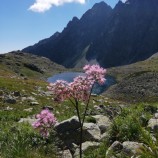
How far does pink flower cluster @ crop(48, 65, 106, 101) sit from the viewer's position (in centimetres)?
1001

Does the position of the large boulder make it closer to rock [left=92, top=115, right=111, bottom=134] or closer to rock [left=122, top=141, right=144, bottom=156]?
rock [left=92, top=115, right=111, bottom=134]

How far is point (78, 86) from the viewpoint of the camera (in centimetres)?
1008

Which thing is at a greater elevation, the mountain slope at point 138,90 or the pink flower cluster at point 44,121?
the pink flower cluster at point 44,121

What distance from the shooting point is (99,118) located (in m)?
19.0

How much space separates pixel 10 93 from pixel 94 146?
2848 centimetres

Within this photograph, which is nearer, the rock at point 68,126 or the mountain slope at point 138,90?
the rock at point 68,126

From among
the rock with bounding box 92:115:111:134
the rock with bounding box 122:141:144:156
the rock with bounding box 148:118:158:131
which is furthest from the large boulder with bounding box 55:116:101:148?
the rock with bounding box 122:141:144:156

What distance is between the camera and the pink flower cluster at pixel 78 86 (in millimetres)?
10008

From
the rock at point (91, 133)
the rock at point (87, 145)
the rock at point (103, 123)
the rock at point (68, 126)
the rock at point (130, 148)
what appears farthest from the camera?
the rock at point (103, 123)

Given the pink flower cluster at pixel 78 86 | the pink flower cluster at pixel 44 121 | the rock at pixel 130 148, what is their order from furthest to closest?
the rock at pixel 130 148 < the pink flower cluster at pixel 44 121 < the pink flower cluster at pixel 78 86

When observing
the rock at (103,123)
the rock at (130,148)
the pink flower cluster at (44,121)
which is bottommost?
the rock at (103,123)

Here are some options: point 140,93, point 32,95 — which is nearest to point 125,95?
point 140,93

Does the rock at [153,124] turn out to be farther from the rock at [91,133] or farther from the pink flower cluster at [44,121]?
the pink flower cluster at [44,121]

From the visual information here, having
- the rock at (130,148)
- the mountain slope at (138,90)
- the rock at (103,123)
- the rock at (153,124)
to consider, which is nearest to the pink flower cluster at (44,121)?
the rock at (130,148)
